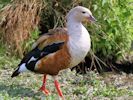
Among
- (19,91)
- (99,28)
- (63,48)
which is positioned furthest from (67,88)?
(99,28)

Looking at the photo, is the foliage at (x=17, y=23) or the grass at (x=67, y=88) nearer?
the grass at (x=67, y=88)

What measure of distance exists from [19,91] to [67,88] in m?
0.78

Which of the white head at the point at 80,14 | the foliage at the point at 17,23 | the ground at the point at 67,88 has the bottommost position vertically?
the ground at the point at 67,88

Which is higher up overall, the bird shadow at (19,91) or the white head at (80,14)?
the white head at (80,14)

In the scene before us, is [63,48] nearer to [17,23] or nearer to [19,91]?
[19,91]

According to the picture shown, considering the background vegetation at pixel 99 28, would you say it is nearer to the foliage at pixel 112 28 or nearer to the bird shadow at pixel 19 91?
the foliage at pixel 112 28

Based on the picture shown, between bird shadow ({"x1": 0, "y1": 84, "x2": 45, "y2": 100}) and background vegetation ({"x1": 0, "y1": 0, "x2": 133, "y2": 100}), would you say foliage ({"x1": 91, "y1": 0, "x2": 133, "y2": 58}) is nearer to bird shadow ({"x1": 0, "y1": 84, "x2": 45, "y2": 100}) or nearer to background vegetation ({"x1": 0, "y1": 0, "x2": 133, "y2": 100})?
background vegetation ({"x1": 0, "y1": 0, "x2": 133, "y2": 100})

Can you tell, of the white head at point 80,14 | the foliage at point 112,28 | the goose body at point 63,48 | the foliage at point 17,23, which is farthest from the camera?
the foliage at point 112,28

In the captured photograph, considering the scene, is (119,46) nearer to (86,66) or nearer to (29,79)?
(86,66)

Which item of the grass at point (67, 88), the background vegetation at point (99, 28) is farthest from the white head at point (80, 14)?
the background vegetation at point (99, 28)

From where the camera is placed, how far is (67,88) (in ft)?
25.2

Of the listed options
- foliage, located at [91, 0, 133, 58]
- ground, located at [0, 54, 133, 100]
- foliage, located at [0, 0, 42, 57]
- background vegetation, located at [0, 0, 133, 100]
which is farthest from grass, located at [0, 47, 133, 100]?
foliage, located at [91, 0, 133, 58]

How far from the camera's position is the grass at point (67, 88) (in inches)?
281

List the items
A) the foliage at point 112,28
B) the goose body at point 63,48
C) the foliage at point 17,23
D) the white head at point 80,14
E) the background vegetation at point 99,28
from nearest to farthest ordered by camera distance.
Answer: the goose body at point 63,48 < the white head at point 80,14 < the background vegetation at point 99,28 < the foliage at point 17,23 < the foliage at point 112,28
